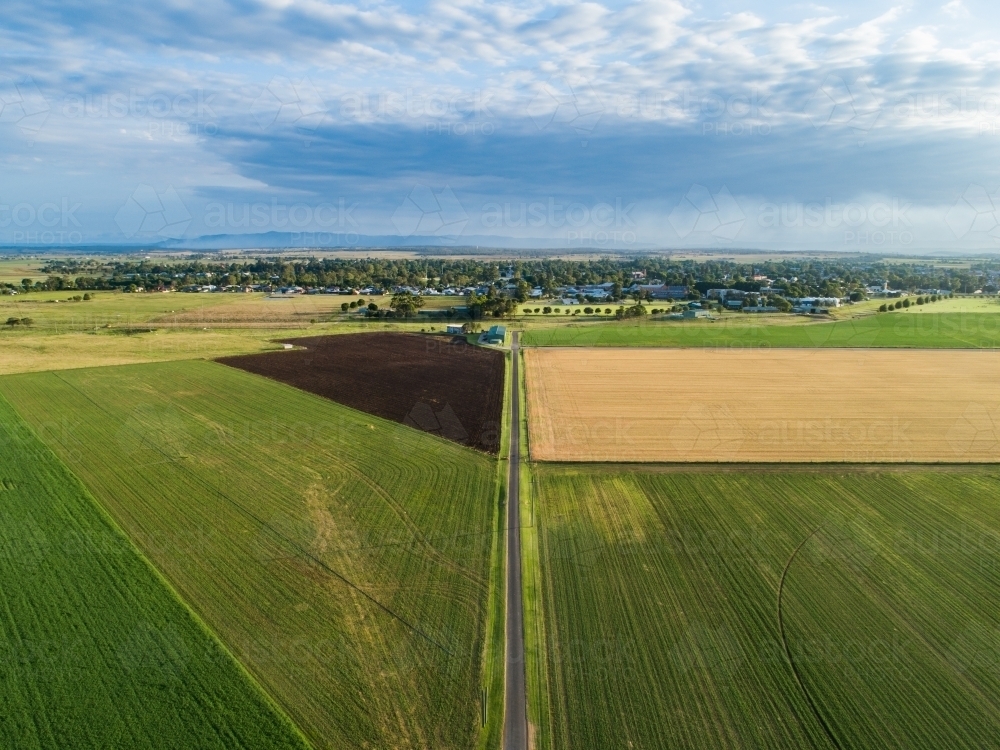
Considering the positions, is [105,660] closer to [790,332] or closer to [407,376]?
[407,376]

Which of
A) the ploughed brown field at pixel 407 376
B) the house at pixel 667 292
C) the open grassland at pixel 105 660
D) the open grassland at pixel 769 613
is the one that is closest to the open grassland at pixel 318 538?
the open grassland at pixel 105 660

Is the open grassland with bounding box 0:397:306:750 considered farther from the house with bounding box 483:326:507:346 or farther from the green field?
the green field

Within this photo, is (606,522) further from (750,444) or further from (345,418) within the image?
(345,418)

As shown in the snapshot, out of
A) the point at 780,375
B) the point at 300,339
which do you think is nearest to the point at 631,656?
the point at 780,375

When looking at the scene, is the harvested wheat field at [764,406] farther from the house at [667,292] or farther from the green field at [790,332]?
the house at [667,292]

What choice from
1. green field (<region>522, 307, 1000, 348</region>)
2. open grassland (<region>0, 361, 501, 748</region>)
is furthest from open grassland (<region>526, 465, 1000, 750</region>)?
green field (<region>522, 307, 1000, 348</region>)

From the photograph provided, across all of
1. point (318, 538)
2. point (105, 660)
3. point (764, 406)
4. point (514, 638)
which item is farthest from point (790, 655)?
point (764, 406)
